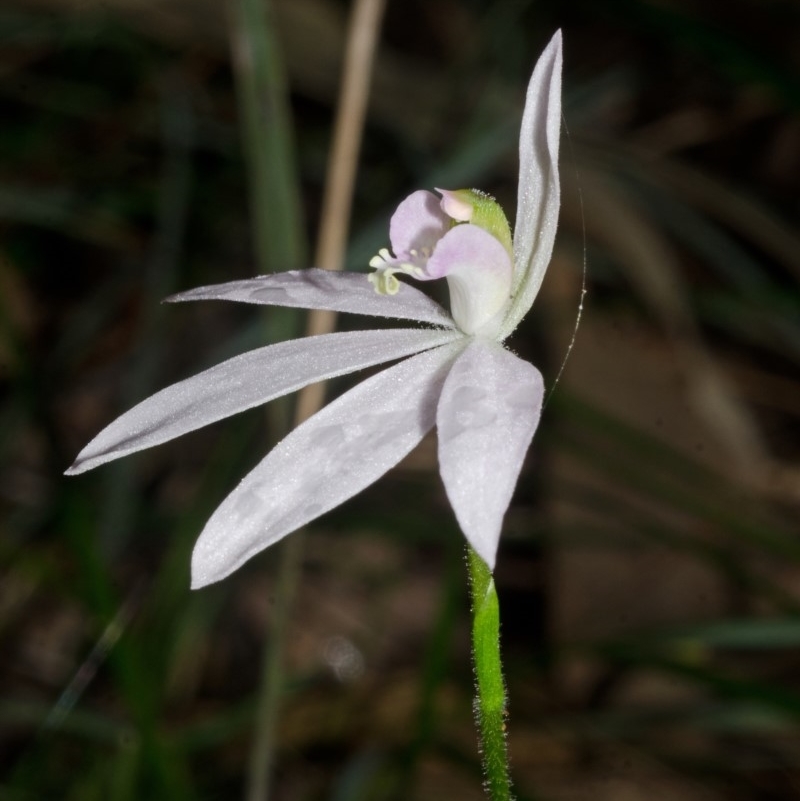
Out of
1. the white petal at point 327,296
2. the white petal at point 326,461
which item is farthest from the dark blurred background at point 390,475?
the white petal at point 326,461

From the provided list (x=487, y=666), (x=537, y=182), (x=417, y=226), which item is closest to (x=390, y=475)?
(x=417, y=226)

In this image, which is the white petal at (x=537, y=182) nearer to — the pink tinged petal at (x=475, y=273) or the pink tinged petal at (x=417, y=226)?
the pink tinged petal at (x=475, y=273)

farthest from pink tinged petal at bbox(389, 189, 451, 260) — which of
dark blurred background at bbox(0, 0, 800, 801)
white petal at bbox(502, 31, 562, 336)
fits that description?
dark blurred background at bbox(0, 0, 800, 801)

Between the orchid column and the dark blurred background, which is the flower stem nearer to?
the orchid column

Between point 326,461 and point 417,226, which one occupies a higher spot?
point 417,226

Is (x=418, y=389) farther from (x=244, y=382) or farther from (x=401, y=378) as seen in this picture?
(x=244, y=382)

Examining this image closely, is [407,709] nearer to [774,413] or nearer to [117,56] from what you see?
[774,413]
